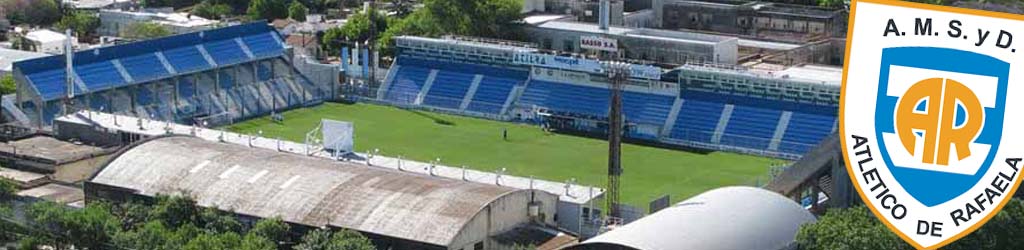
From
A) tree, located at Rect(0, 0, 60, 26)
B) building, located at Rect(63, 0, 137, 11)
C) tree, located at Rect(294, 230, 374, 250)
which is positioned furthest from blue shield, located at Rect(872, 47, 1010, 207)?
building, located at Rect(63, 0, 137, 11)

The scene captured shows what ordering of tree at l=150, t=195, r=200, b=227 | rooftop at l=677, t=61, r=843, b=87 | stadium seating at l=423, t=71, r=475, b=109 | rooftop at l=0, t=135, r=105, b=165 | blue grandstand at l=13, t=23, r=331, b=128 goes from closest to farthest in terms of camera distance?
tree at l=150, t=195, r=200, b=227, rooftop at l=0, t=135, r=105, b=165, blue grandstand at l=13, t=23, r=331, b=128, rooftop at l=677, t=61, r=843, b=87, stadium seating at l=423, t=71, r=475, b=109

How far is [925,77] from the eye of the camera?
10648 millimetres

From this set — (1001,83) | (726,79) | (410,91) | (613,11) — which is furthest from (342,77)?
(1001,83)

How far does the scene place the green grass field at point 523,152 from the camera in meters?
37.2

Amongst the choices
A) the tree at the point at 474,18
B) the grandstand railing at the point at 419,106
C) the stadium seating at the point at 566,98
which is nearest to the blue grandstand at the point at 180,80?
the grandstand railing at the point at 419,106

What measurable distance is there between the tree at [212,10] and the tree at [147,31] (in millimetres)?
8622

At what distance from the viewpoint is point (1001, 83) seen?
1045 centimetres

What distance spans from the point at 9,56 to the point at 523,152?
722 inches

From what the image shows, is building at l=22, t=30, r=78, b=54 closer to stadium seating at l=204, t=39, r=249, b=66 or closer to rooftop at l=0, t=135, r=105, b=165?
stadium seating at l=204, t=39, r=249, b=66

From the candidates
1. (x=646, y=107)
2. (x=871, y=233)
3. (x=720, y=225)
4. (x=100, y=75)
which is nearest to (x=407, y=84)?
(x=646, y=107)

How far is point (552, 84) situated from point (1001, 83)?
1420 inches

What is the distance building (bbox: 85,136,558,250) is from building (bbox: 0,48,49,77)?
1592 cm

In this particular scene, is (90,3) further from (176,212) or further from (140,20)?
(176,212)

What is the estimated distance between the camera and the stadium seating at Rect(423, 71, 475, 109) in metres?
47.3
